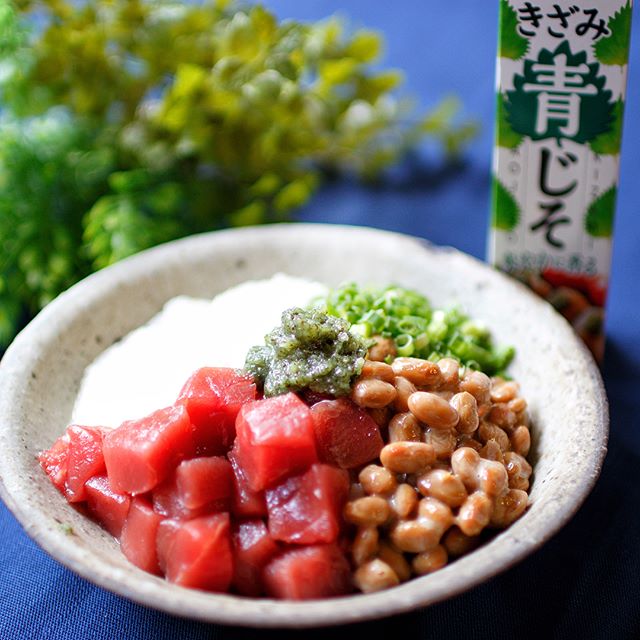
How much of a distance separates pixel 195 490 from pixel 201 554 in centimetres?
14

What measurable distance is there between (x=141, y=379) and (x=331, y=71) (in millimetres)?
1466

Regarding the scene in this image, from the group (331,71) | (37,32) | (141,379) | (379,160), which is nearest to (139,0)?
(37,32)

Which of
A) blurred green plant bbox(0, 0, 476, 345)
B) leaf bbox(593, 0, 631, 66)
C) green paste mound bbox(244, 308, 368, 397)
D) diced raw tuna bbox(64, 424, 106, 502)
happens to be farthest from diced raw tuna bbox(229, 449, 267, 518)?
leaf bbox(593, 0, 631, 66)

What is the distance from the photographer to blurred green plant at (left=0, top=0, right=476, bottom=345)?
2967mm

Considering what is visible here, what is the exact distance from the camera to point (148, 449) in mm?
1855

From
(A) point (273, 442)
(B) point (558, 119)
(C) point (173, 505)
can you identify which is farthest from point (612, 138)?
(C) point (173, 505)

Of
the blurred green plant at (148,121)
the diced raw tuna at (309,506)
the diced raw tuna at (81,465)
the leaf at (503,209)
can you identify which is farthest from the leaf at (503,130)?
the diced raw tuna at (81,465)

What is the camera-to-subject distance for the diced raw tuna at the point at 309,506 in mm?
1783

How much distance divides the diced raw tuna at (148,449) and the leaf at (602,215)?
1388mm

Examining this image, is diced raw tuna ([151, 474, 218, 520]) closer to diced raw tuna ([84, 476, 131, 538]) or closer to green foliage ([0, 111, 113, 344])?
diced raw tuna ([84, 476, 131, 538])

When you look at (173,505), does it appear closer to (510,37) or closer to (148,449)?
(148,449)

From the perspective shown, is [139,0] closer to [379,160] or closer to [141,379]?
[379,160]

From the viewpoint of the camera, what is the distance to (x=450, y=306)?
2.63m

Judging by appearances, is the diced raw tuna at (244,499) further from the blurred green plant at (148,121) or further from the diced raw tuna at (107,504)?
the blurred green plant at (148,121)
